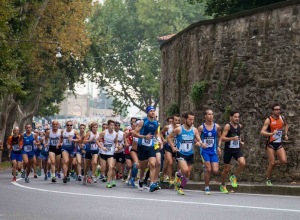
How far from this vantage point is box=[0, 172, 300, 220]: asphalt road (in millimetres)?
Result: 12086

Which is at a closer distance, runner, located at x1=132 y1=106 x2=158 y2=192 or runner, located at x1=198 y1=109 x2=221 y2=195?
runner, located at x1=198 y1=109 x2=221 y2=195

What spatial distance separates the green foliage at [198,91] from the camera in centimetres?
2319

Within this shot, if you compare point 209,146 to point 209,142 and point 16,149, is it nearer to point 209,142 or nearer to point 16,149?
point 209,142

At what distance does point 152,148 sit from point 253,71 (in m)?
4.33

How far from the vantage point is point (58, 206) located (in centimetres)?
1395

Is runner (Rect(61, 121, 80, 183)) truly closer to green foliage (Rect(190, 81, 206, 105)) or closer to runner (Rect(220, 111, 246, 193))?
green foliage (Rect(190, 81, 206, 105))

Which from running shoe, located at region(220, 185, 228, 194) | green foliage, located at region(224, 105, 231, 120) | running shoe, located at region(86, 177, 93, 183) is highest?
green foliage, located at region(224, 105, 231, 120)

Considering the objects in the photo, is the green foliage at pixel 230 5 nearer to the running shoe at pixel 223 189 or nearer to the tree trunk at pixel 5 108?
the running shoe at pixel 223 189

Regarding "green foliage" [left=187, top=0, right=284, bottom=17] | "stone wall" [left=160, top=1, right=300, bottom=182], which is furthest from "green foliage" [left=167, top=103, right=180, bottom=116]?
"green foliage" [left=187, top=0, right=284, bottom=17]

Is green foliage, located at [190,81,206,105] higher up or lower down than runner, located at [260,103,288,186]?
higher up

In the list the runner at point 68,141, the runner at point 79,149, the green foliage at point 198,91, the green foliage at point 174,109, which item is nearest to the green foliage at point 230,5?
the green foliage at point 174,109

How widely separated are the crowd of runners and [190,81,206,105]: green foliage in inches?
26.0

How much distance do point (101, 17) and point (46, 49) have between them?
36.1 metres

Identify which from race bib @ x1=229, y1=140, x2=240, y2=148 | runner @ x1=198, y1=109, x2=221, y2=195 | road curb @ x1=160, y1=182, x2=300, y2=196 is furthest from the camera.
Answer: race bib @ x1=229, y1=140, x2=240, y2=148
